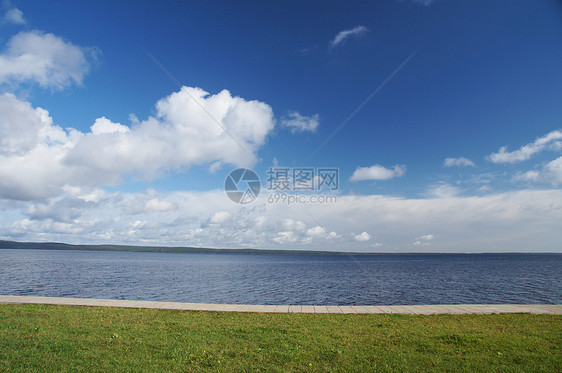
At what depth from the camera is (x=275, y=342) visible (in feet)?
30.4

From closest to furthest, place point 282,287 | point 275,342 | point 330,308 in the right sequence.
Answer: point 275,342 < point 330,308 < point 282,287

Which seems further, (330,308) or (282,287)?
(282,287)

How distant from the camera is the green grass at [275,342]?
7.48 metres

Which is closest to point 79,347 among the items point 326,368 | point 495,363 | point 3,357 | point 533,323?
point 3,357

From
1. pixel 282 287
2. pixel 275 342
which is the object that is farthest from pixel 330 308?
pixel 282 287

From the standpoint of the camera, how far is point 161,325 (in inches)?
444

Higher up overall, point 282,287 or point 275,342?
point 275,342

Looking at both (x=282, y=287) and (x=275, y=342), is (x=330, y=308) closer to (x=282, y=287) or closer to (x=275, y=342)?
(x=275, y=342)

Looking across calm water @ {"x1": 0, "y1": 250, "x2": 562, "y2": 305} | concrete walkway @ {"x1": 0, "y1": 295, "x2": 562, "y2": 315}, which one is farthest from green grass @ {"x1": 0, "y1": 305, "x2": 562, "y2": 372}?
calm water @ {"x1": 0, "y1": 250, "x2": 562, "y2": 305}

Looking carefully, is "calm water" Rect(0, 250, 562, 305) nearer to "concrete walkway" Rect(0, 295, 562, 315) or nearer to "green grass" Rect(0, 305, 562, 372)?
"concrete walkway" Rect(0, 295, 562, 315)

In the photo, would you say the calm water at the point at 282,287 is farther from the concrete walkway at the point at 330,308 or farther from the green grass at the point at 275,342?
the green grass at the point at 275,342

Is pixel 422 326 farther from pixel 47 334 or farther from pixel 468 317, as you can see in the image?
pixel 47 334

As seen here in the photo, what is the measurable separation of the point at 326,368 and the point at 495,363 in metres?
4.22

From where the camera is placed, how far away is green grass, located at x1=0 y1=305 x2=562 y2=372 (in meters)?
7.48
